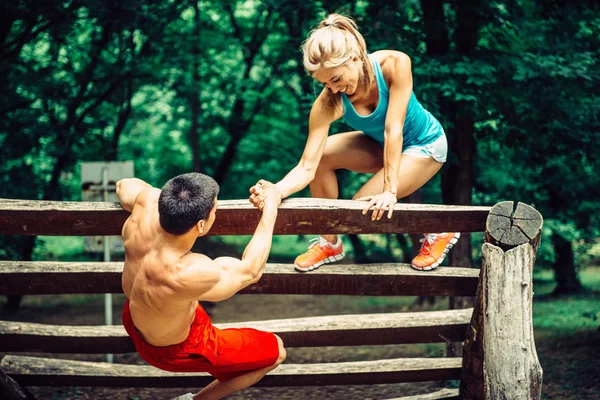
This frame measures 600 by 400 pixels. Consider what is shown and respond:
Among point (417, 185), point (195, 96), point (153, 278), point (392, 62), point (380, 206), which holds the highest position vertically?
point (195, 96)

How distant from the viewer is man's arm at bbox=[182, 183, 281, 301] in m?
2.99

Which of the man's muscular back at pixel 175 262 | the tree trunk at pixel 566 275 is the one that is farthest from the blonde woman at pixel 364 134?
the tree trunk at pixel 566 275

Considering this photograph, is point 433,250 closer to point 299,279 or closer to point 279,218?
point 299,279

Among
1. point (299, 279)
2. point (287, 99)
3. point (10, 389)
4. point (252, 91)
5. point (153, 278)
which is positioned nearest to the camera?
point (153, 278)

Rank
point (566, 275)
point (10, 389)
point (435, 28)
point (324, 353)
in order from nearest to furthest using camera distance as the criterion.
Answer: point (10, 389), point (435, 28), point (324, 353), point (566, 275)

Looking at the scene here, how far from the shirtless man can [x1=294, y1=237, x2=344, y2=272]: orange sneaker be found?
54 centimetres

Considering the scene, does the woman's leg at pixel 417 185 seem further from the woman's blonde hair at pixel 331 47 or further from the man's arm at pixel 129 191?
A: the man's arm at pixel 129 191

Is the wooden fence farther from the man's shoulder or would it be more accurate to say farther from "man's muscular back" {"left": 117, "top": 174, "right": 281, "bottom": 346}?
"man's muscular back" {"left": 117, "top": 174, "right": 281, "bottom": 346}

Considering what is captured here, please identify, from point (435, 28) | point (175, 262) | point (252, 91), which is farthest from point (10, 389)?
point (252, 91)

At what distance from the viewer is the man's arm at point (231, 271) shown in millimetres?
2988

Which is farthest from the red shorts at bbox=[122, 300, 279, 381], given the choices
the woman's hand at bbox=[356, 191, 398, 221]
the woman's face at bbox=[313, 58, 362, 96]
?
the woman's face at bbox=[313, 58, 362, 96]

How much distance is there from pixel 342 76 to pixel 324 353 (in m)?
5.58

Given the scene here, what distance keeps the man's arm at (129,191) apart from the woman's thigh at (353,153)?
4.46 ft

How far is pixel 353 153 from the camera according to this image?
436 centimetres
